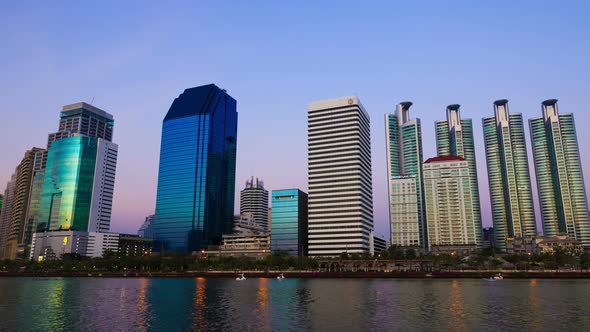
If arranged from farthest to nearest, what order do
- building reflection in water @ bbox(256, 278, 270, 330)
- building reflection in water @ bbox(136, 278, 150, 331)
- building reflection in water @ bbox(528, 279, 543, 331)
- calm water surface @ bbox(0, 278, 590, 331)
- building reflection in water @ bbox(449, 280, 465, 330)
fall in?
building reflection in water @ bbox(256, 278, 270, 330), building reflection in water @ bbox(136, 278, 150, 331), building reflection in water @ bbox(449, 280, 465, 330), calm water surface @ bbox(0, 278, 590, 331), building reflection in water @ bbox(528, 279, 543, 331)

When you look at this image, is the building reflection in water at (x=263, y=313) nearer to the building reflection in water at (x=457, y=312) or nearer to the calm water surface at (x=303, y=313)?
the calm water surface at (x=303, y=313)

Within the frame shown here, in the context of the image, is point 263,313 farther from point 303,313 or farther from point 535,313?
point 535,313

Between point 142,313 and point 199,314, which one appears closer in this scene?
point 199,314

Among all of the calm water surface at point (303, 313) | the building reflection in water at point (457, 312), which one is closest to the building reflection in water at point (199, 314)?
the calm water surface at point (303, 313)

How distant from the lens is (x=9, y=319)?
66.4 meters

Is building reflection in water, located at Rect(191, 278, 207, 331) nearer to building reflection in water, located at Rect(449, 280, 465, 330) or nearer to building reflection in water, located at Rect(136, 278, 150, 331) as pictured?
building reflection in water, located at Rect(136, 278, 150, 331)

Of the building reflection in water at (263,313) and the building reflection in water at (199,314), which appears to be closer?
the building reflection in water at (199,314)

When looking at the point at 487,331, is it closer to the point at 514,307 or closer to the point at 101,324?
the point at 514,307

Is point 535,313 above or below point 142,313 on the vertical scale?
above

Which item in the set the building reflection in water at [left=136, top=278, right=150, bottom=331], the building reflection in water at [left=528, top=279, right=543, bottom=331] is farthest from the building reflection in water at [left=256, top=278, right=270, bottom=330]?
the building reflection in water at [left=528, top=279, right=543, bottom=331]

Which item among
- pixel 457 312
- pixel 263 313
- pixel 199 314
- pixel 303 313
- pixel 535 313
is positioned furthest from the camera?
pixel 263 313

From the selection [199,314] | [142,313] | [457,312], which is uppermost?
[457,312]

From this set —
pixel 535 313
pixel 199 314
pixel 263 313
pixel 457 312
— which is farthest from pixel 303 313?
pixel 535 313

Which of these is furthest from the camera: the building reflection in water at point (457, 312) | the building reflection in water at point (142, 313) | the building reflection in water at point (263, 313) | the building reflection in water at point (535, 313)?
the building reflection in water at point (263, 313)
